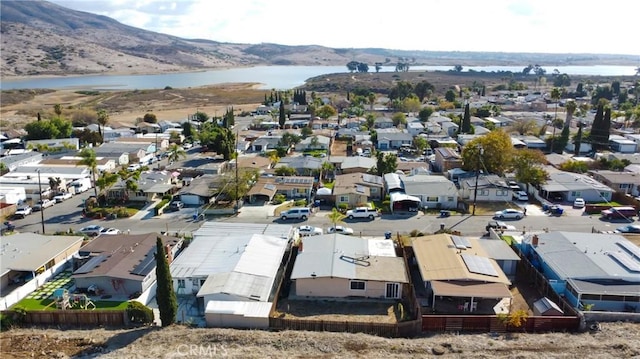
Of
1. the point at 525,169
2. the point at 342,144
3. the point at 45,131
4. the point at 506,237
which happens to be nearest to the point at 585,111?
the point at 342,144

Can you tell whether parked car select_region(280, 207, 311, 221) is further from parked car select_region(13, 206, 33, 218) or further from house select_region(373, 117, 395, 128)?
house select_region(373, 117, 395, 128)

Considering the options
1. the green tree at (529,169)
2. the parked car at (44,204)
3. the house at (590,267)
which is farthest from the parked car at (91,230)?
the green tree at (529,169)

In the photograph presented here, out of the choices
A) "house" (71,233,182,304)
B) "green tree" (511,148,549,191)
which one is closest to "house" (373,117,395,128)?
"green tree" (511,148,549,191)

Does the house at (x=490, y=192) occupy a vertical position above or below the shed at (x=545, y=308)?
above

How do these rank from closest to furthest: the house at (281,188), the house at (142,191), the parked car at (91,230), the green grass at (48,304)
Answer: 1. the green grass at (48,304)
2. the parked car at (91,230)
3. the house at (281,188)
4. the house at (142,191)

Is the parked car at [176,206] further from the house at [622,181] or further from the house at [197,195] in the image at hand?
the house at [622,181]

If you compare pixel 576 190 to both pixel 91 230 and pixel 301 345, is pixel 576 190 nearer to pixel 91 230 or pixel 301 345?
pixel 301 345

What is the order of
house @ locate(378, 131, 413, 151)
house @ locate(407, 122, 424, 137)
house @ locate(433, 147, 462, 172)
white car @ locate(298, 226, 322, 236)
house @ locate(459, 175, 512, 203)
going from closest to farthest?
white car @ locate(298, 226, 322, 236), house @ locate(459, 175, 512, 203), house @ locate(433, 147, 462, 172), house @ locate(378, 131, 413, 151), house @ locate(407, 122, 424, 137)

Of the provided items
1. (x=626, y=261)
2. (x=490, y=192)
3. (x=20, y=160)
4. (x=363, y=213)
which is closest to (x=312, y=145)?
(x=363, y=213)
